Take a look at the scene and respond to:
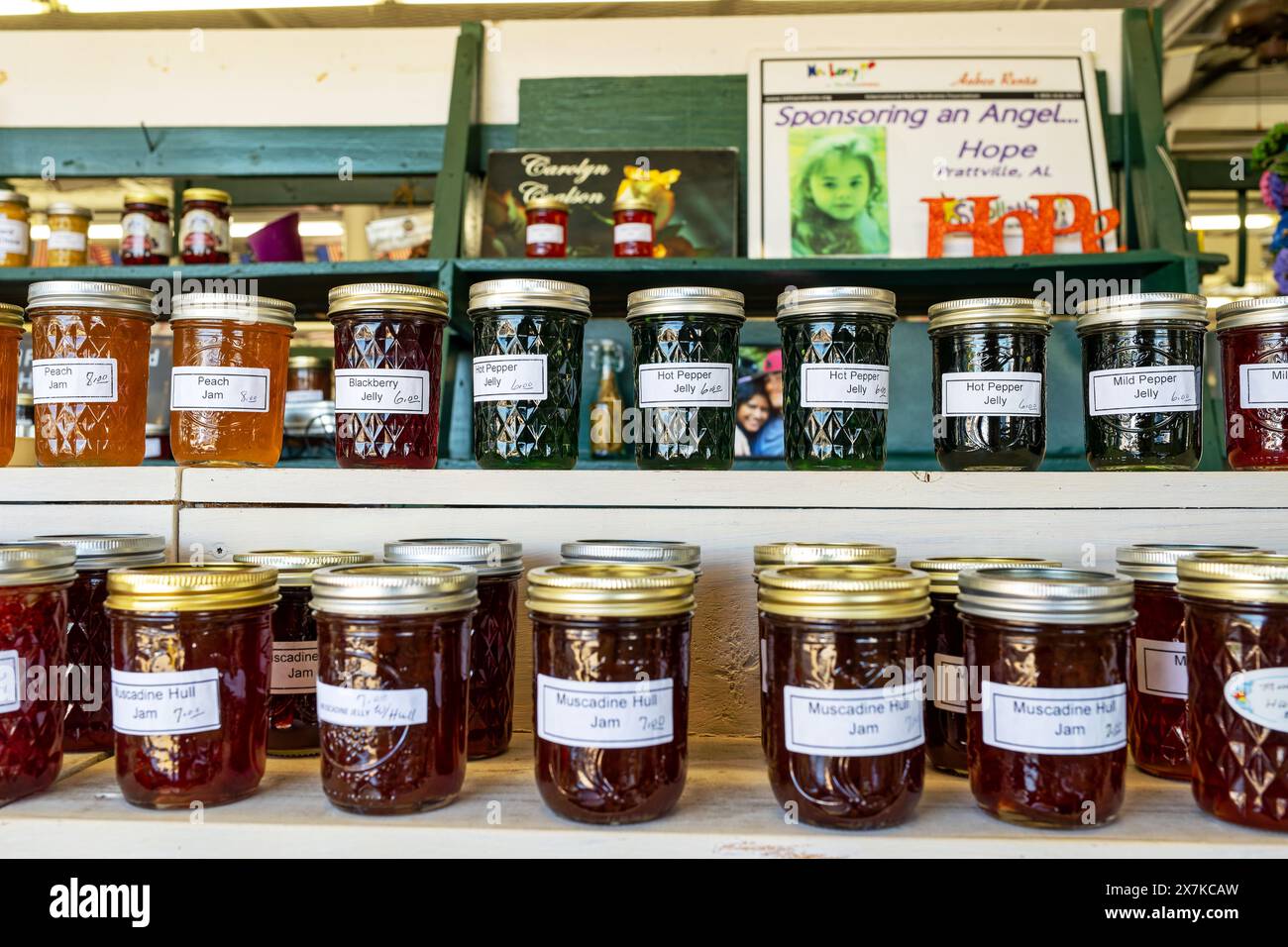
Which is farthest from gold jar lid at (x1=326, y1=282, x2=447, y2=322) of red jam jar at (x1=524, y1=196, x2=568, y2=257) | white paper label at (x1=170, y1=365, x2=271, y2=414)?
red jam jar at (x1=524, y1=196, x2=568, y2=257)

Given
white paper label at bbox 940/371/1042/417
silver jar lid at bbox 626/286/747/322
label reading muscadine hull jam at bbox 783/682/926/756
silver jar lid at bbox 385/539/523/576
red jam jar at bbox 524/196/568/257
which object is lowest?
label reading muscadine hull jam at bbox 783/682/926/756

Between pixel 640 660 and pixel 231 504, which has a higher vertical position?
pixel 231 504

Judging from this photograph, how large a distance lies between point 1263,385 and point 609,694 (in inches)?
27.1

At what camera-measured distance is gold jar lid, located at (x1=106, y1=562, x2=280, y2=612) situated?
0.78 metres

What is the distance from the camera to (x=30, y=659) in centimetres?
83

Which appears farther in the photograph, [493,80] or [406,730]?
[493,80]

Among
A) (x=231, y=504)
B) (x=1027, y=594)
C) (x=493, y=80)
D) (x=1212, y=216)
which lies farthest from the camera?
(x=1212, y=216)

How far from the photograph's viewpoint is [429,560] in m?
0.90

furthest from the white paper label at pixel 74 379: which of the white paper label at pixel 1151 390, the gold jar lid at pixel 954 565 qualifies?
the white paper label at pixel 1151 390

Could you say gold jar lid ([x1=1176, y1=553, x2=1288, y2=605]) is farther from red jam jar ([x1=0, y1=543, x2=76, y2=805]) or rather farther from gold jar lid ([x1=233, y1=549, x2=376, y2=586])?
red jam jar ([x1=0, y1=543, x2=76, y2=805])

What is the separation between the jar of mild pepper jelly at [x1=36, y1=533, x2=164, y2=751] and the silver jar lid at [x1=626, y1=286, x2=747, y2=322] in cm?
53
